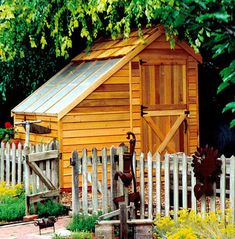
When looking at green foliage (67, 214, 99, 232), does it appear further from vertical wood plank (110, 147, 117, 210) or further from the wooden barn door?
the wooden barn door

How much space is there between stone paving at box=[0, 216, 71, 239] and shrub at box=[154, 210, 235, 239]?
56.5 inches

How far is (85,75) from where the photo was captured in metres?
15.2

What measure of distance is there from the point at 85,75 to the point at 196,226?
7.02 m

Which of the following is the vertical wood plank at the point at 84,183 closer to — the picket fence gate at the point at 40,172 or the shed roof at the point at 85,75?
the picket fence gate at the point at 40,172

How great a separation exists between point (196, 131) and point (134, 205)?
581cm

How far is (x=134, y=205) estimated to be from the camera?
33.9ft

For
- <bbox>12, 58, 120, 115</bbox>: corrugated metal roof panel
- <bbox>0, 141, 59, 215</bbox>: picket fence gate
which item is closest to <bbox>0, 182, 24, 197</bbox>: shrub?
<bbox>0, 141, 59, 215</bbox>: picket fence gate

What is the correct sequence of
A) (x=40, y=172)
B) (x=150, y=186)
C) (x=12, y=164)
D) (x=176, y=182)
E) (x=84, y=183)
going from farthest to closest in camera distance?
(x=12, y=164)
(x=40, y=172)
(x=84, y=183)
(x=150, y=186)
(x=176, y=182)

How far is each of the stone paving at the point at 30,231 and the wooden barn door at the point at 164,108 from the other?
14.4 feet

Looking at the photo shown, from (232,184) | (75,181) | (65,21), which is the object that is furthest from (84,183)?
(65,21)

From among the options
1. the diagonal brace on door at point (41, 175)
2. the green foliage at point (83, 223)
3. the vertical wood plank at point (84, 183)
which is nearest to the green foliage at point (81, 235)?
the green foliage at point (83, 223)

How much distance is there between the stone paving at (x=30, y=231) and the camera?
32.1ft

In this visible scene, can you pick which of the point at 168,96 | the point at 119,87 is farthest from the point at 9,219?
the point at 168,96

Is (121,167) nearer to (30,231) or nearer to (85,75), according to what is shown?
(30,231)
